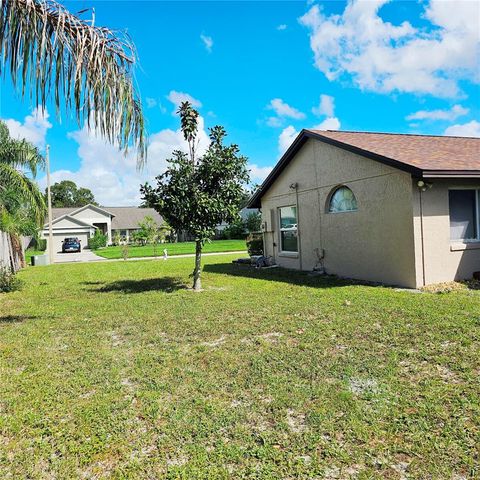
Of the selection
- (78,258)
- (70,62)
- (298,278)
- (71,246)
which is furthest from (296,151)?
(71,246)

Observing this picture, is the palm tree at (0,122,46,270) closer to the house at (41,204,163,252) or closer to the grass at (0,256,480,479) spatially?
the grass at (0,256,480,479)

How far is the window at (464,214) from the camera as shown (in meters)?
9.23

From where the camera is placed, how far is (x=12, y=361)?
4898 mm

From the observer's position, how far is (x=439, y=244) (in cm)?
891

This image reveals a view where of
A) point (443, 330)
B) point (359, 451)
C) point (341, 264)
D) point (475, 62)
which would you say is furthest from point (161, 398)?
point (475, 62)

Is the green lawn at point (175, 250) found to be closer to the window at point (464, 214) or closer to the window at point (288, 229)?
the window at point (288, 229)

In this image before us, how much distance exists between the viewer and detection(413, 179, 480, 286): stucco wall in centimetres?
872

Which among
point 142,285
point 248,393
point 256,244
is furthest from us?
point 256,244

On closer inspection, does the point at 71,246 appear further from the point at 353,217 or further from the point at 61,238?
the point at 353,217

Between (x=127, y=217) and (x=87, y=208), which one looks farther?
(x=127, y=217)

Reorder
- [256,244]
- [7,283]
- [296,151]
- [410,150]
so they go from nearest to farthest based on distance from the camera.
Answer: [410,150] → [7,283] → [296,151] → [256,244]

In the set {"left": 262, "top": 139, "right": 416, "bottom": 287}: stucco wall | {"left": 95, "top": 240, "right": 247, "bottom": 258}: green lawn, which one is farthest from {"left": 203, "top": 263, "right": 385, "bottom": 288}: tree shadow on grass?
{"left": 95, "top": 240, "right": 247, "bottom": 258}: green lawn

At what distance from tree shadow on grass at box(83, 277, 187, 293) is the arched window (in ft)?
17.0

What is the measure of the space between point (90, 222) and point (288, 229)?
43.9 meters
